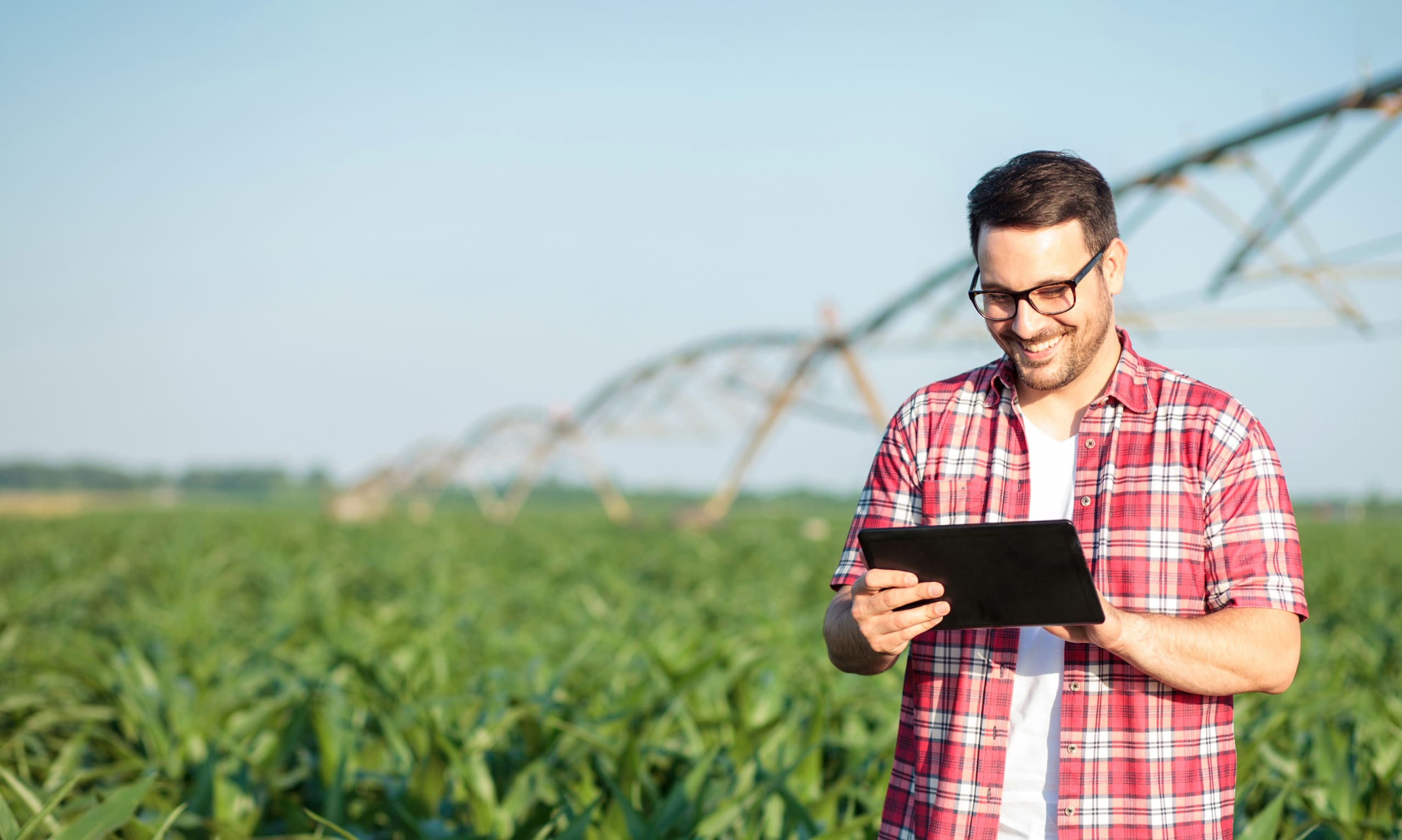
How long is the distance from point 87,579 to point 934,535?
939 centimetres

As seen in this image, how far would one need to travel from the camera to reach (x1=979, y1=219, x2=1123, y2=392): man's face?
165 cm

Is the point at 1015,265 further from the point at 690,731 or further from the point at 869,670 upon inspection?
the point at 690,731

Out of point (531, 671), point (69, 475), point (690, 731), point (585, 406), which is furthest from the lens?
point (69, 475)

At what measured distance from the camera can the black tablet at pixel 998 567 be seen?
148cm

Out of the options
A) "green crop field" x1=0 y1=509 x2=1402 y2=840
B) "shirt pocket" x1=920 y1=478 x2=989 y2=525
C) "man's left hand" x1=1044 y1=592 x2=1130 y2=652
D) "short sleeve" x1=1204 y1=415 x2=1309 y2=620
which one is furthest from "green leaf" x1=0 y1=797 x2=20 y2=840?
"short sleeve" x1=1204 y1=415 x2=1309 y2=620

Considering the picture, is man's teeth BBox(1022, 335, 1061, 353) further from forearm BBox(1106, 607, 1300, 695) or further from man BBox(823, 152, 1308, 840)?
forearm BBox(1106, 607, 1300, 695)

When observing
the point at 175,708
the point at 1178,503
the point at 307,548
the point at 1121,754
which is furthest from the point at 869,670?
the point at 307,548

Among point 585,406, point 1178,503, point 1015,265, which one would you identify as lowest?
point 1178,503

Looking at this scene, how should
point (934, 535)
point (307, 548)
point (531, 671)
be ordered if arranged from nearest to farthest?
point (934, 535), point (531, 671), point (307, 548)

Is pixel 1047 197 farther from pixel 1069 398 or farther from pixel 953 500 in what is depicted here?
pixel 953 500

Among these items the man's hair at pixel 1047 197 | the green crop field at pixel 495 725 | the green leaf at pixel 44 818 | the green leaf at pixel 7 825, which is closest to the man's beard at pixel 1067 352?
the man's hair at pixel 1047 197

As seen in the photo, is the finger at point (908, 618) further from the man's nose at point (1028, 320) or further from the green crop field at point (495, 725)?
the green crop field at point (495, 725)

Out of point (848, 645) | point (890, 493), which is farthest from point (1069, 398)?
point (848, 645)

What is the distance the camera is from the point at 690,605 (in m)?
7.70
